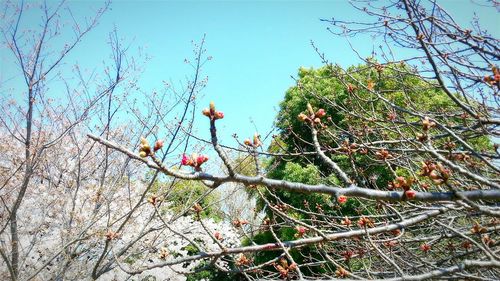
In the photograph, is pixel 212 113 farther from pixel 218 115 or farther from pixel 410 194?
pixel 410 194

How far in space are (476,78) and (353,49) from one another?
1.19 meters

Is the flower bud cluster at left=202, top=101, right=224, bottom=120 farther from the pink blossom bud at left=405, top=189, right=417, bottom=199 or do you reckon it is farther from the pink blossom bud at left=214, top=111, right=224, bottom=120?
the pink blossom bud at left=405, top=189, right=417, bottom=199

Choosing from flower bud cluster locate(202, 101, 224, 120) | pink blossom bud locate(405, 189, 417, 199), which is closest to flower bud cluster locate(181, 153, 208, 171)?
flower bud cluster locate(202, 101, 224, 120)

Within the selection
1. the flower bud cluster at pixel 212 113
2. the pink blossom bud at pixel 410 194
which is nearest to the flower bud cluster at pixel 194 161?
the flower bud cluster at pixel 212 113

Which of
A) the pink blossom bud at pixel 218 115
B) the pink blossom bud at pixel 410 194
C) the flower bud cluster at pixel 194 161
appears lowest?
the pink blossom bud at pixel 410 194

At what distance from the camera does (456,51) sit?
3.06m

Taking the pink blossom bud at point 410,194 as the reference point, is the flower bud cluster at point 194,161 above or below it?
above

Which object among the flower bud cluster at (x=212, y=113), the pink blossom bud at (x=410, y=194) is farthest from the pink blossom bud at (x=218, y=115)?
the pink blossom bud at (x=410, y=194)

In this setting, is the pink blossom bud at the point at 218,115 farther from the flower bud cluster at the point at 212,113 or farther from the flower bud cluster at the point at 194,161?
the flower bud cluster at the point at 194,161

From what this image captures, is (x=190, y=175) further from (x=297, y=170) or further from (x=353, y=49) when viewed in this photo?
(x=297, y=170)

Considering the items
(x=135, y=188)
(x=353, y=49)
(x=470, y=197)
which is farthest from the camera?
(x=135, y=188)

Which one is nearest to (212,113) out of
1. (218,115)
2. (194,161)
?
(218,115)

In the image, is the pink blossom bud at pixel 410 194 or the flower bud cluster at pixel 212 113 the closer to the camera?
the flower bud cluster at pixel 212 113

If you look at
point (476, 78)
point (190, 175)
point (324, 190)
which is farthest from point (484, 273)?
point (190, 175)
